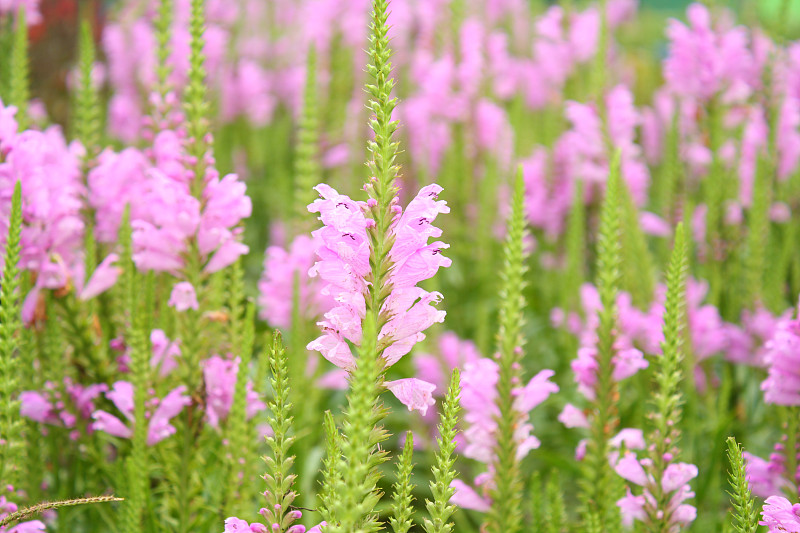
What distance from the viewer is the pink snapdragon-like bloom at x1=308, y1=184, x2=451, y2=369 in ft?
4.67

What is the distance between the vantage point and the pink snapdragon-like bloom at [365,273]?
1.42 metres

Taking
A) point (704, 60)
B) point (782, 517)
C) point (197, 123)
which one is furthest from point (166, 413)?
point (704, 60)

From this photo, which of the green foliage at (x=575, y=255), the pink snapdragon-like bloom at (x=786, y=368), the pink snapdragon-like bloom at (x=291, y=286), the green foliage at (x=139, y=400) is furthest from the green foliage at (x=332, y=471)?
the green foliage at (x=575, y=255)

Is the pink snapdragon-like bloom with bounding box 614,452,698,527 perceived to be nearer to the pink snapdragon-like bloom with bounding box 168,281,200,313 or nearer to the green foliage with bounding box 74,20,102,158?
the pink snapdragon-like bloom with bounding box 168,281,200,313

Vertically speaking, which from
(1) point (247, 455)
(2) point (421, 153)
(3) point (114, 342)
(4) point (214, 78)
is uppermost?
(4) point (214, 78)

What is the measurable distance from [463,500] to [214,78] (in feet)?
18.7

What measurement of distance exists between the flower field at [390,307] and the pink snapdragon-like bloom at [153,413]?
0.01m

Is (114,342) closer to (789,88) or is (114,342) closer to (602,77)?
(602,77)

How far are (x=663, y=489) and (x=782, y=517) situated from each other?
341mm

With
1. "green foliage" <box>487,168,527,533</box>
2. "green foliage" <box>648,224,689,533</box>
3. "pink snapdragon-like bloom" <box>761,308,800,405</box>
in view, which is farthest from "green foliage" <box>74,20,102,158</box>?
"pink snapdragon-like bloom" <box>761,308,800,405</box>

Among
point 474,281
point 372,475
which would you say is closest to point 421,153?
point 474,281

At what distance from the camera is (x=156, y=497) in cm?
288

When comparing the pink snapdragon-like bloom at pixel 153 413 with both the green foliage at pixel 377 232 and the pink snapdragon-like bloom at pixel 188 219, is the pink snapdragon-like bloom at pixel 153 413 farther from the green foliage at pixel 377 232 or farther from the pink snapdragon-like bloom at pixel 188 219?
the green foliage at pixel 377 232

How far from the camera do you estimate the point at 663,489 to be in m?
1.87
